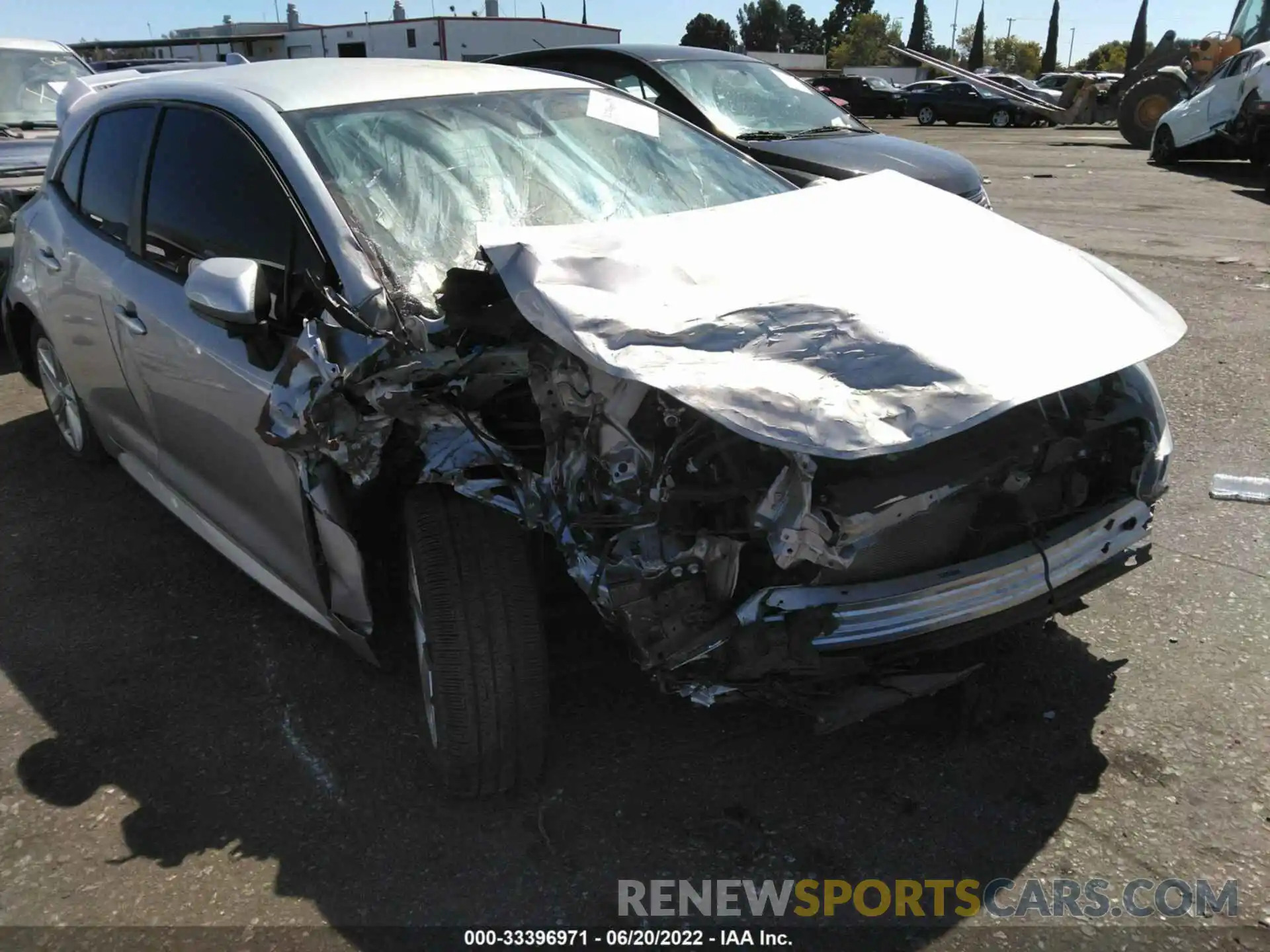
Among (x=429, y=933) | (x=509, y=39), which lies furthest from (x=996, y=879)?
(x=509, y=39)

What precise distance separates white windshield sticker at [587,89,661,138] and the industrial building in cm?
1602

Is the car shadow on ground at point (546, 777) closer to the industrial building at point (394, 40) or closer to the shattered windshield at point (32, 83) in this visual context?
the shattered windshield at point (32, 83)

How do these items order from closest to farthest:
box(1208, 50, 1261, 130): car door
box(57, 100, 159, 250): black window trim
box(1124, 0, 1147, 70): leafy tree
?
box(57, 100, 159, 250): black window trim < box(1208, 50, 1261, 130): car door < box(1124, 0, 1147, 70): leafy tree

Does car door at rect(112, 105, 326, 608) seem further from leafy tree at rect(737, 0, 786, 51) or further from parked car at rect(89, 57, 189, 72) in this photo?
leafy tree at rect(737, 0, 786, 51)

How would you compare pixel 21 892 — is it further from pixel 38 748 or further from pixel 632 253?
pixel 632 253

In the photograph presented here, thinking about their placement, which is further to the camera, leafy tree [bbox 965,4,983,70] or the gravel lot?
leafy tree [bbox 965,4,983,70]

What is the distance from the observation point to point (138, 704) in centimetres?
319

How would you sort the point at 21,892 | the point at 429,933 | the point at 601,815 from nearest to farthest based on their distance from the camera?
the point at 429,933 < the point at 21,892 < the point at 601,815

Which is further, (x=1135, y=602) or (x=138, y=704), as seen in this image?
(x=1135, y=602)

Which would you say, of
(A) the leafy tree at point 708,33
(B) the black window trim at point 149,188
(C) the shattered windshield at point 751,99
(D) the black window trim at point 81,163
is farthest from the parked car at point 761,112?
(A) the leafy tree at point 708,33

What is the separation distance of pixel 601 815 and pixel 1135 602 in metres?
2.05

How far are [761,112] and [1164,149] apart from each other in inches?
453

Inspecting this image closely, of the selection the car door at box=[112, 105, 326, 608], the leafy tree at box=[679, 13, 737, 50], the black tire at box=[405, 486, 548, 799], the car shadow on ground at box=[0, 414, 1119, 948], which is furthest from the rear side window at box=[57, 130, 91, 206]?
the leafy tree at box=[679, 13, 737, 50]

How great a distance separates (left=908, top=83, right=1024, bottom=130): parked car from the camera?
30.8m
